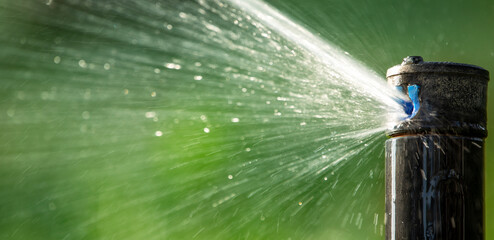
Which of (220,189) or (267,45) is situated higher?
(267,45)

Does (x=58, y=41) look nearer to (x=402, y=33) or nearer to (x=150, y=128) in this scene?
(x=150, y=128)

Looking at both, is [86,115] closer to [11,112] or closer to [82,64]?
[82,64]

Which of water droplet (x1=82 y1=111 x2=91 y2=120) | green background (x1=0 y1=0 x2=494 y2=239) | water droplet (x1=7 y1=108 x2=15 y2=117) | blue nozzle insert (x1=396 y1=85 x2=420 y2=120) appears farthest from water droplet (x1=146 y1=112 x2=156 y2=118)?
blue nozzle insert (x1=396 y1=85 x2=420 y2=120)

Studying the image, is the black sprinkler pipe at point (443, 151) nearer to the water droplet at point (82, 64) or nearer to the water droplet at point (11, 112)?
the water droplet at point (82, 64)

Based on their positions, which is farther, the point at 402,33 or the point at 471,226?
the point at 402,33

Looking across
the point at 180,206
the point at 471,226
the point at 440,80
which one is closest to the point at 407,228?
the point at 471,226

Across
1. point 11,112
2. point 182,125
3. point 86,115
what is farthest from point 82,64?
point 182,125

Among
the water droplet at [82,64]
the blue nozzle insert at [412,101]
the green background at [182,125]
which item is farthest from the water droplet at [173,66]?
the blue nozzle insert at [412,101]

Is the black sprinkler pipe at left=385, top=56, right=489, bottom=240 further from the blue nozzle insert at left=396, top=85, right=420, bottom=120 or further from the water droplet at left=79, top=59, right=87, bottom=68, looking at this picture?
the water droplet at left=79, top=59, right=87, bottom=68
